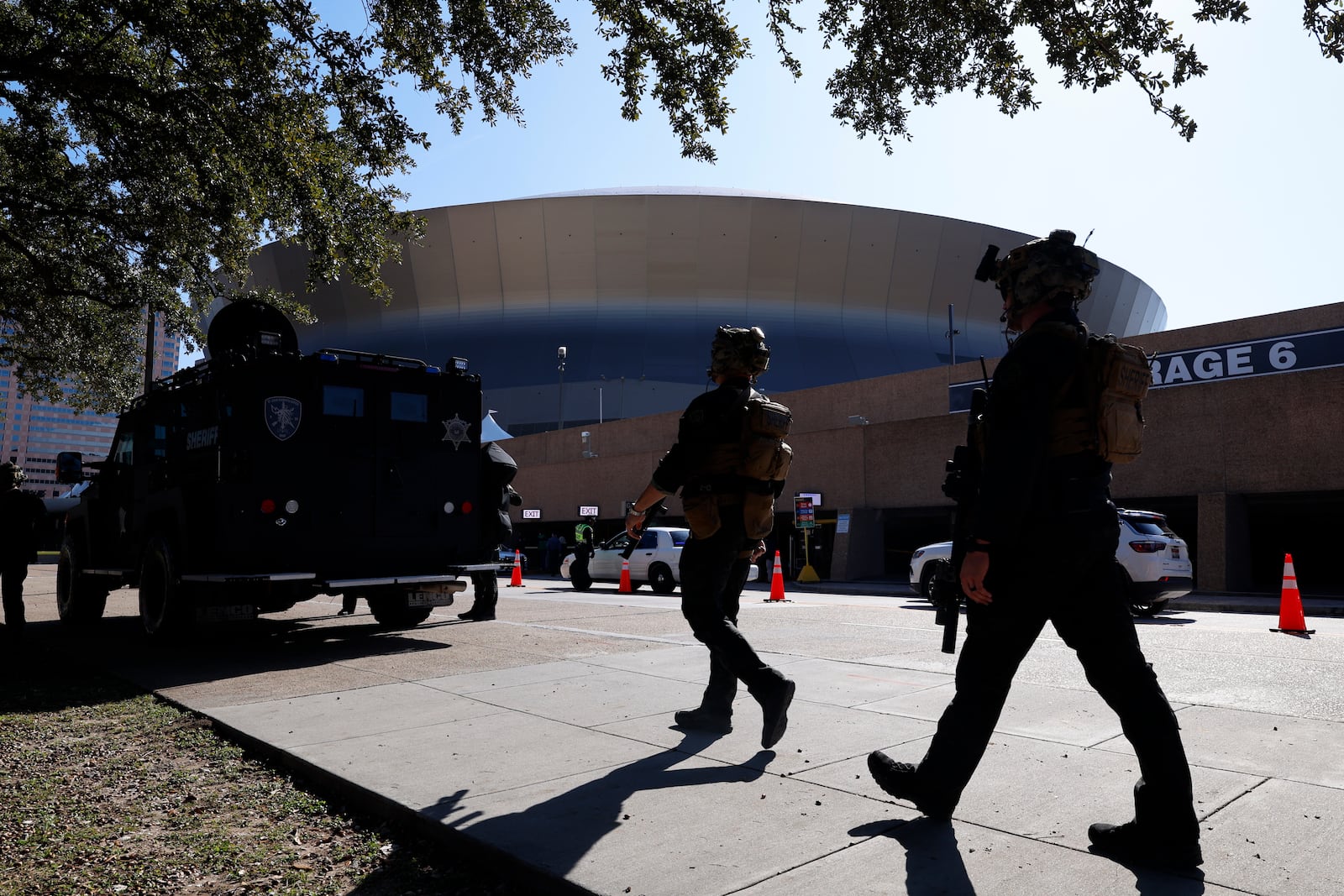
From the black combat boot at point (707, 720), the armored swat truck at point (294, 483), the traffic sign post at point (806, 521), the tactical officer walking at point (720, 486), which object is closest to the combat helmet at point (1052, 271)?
the tactical officer walking at point (720, 486)

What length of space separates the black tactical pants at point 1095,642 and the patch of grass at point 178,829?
5.81 ft

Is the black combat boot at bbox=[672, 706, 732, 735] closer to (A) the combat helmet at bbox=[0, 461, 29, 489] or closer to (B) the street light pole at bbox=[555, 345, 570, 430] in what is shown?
(A) the combat helmet at bbox=[0, 461, 29, 489]

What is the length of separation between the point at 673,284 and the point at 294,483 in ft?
186

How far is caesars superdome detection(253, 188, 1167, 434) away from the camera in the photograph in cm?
6184

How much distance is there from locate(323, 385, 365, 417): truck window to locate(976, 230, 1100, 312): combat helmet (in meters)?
7.00

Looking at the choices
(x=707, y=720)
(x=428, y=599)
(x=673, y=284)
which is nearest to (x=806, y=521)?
(x=428, y=599)

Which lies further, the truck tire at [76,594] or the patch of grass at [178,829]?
the truck tire at [76,594]

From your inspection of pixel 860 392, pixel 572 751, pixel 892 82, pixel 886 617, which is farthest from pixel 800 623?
pixel 860 392

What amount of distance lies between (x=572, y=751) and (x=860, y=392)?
99.9ft

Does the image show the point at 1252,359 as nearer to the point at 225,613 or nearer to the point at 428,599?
the point at 428,599

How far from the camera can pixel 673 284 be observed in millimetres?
63844

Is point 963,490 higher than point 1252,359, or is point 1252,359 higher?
point 1252,359

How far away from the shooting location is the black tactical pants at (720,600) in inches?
172

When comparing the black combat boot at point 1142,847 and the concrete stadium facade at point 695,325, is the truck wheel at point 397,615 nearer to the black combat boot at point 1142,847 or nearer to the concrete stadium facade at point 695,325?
the black combat boot at point 1142,847
